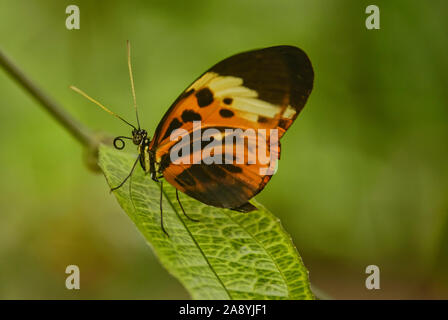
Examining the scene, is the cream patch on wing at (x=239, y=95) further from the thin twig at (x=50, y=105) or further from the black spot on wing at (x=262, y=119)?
the thin twig at (x=50, y=105)

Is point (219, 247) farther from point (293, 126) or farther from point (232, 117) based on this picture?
point (293, 126)

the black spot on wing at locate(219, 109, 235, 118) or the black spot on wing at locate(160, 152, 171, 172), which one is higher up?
the black spot on wing at locate(219, 109, 235, 118)

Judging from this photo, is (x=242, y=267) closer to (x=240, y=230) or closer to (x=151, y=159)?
(x=240, y=230)

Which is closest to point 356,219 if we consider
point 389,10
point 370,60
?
point 370,60

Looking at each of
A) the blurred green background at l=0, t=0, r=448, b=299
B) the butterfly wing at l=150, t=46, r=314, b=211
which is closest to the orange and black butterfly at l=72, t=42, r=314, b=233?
the butterfly wing at l=150, t=46, r=314, b=211

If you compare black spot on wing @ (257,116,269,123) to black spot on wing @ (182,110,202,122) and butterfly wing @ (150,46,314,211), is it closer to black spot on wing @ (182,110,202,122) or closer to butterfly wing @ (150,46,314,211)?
butterfly wing @ (150,46,314,211)

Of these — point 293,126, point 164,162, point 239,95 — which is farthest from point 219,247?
point 293,126
